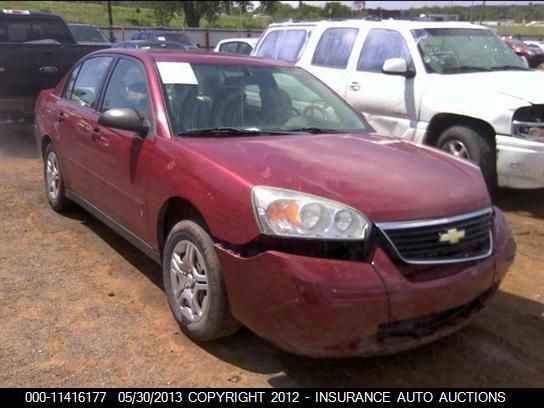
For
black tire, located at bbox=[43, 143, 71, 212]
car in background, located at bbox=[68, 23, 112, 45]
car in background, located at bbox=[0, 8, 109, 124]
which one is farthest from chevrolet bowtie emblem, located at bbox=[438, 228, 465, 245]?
car in background, located at bbox=[68, 23, 112, 45]

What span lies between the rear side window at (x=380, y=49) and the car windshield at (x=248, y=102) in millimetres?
2677

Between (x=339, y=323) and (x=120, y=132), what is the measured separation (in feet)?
7.00

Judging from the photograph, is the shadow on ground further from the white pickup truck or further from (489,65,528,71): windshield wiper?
(489,65,528,71): windshield wiper

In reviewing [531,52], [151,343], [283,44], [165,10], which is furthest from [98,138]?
Answer: [165,10]

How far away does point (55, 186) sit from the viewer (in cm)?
551

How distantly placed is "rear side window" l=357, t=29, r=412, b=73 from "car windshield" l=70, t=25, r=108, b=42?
942 centimetres

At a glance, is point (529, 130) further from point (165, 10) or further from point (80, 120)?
point (165, 10)

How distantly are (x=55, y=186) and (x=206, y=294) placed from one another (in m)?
2.99

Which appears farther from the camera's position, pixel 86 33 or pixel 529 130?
pixel 86 33

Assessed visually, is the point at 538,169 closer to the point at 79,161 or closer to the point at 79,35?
the point at 79,161

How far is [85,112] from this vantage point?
15.3ft

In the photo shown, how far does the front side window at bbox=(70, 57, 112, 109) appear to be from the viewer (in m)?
4.65

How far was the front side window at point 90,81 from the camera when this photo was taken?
4.65 metres

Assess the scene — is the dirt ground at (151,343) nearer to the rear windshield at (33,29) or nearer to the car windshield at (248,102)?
the car windshield at (248,102)
